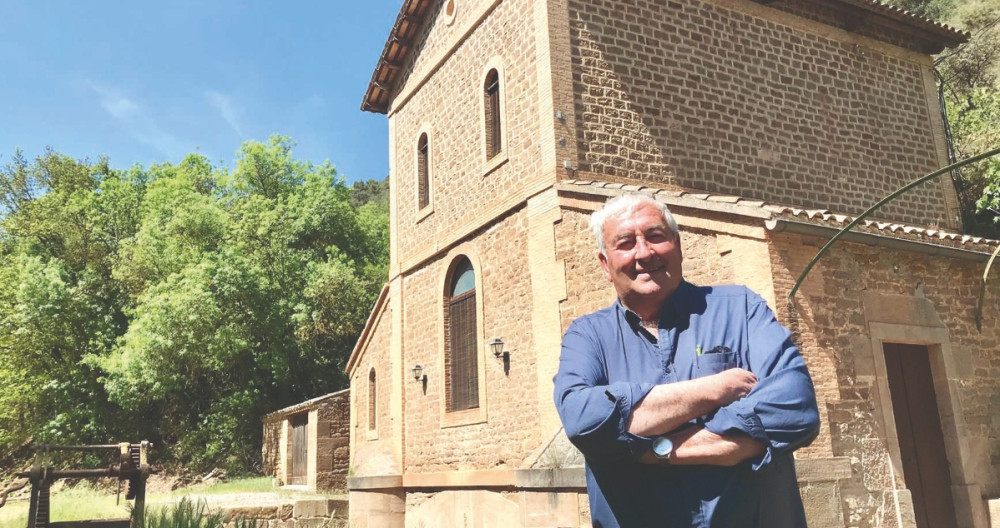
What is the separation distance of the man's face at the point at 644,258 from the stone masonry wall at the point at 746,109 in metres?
8.39

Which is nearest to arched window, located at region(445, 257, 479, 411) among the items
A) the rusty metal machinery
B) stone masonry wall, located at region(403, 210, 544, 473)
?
stone masonry wall, located at region(403, 210, 544, 473)

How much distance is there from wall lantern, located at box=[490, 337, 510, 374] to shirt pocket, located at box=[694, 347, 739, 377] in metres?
9.04

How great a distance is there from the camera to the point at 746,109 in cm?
1190

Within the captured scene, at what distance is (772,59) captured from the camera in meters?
12.3

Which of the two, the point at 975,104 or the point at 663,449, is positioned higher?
the point at 975,104

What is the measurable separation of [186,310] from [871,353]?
2063 cm

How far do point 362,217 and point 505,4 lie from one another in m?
21.9

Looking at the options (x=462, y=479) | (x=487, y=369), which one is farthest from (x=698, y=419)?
(x=462, y=479)

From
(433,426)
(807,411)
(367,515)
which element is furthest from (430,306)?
(807,411)

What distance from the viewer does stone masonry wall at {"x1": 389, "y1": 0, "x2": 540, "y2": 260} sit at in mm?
11430

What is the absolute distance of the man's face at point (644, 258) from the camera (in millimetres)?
2312

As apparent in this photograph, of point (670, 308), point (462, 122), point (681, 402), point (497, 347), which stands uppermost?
point (462, 122)

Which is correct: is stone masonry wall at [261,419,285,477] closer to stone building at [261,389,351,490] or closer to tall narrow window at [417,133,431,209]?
stone building at [261,389,351,490]

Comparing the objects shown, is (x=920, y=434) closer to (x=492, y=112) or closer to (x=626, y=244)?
(x=492, y=112)
